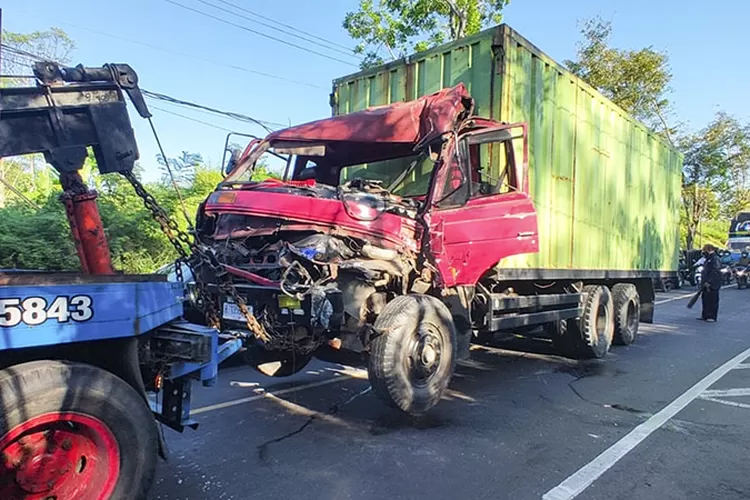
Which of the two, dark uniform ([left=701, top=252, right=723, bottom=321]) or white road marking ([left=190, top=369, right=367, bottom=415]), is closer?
white road marking ([left=190, top=369, right=367, bottom=415])

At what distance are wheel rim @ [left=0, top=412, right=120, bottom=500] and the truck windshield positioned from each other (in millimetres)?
3571

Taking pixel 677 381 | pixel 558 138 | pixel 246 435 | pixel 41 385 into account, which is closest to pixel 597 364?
pixel 677 381

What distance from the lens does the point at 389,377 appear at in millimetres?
4375

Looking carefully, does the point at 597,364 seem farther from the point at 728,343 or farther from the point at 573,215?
the point at 728,343

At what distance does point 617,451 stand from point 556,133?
13.7 ft

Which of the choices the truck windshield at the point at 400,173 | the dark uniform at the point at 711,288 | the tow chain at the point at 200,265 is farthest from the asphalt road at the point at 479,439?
the dark uniform at the point at 711,288

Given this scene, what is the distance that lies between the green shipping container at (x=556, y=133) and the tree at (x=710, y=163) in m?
22.7

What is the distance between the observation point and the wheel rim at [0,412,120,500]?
8.16 feet

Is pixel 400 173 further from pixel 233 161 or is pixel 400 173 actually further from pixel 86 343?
pixel 86 343

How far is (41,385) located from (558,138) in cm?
637

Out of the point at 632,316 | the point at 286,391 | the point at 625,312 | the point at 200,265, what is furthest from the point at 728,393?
the point at 200,265

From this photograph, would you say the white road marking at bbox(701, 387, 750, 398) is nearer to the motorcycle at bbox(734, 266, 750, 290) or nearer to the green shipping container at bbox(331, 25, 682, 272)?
the green shipping container at bbox(331, 25, 682, 272)

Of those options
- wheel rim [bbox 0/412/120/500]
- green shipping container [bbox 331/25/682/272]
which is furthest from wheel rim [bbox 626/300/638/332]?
wheel rim [bbox 0/412/120/500]

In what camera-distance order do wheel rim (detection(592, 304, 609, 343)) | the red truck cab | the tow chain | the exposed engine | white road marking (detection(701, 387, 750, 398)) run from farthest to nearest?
wheel rim (detection(592, 304, 609, 343))
white road marking (detection(701, 387, 750, 398))
the red truck cab
the exposed engine
the tow chain
